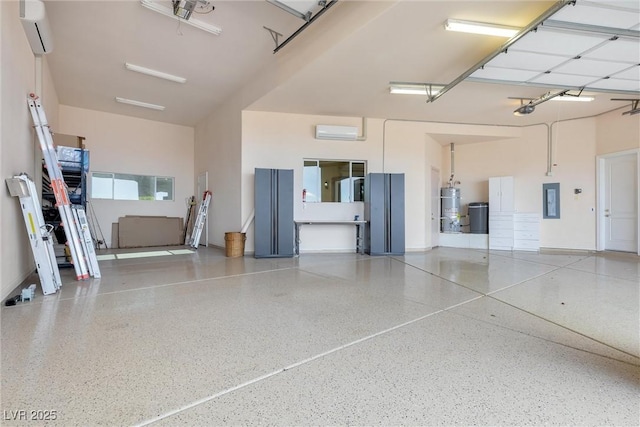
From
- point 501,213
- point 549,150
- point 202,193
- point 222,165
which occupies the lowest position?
point 501,213

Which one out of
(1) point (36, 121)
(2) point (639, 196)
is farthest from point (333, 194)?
(2) point (639, 196)

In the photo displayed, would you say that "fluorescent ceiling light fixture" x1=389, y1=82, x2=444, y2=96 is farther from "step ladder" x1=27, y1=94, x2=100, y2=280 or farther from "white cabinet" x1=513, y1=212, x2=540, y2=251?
"step ladder" x1=27, y1=94, x2=100, y2=280

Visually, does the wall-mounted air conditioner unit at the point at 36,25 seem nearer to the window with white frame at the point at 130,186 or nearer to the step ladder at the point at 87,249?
the step ladder at the point at 87,249

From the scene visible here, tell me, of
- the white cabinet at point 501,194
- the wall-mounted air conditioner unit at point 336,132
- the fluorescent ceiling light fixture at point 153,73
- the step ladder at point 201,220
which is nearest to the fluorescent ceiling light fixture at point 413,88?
the wall-mounted air conditioner unit at point 336,132

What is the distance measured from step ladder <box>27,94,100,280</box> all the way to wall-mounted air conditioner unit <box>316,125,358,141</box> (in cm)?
477

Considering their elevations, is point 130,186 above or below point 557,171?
below

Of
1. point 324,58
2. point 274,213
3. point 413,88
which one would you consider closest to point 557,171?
point 413,88

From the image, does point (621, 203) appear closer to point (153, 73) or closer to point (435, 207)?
point (435, 207)

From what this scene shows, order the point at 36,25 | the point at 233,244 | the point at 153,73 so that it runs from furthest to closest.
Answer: the point at 233,244 → the point at 153,73 → the point at 36,25

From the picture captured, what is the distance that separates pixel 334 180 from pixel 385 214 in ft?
4.89

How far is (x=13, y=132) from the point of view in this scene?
11.3 feet

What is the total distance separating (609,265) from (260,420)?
23.7 ft

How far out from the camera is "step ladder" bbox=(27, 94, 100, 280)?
13.6ft

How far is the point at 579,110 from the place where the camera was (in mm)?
6887
